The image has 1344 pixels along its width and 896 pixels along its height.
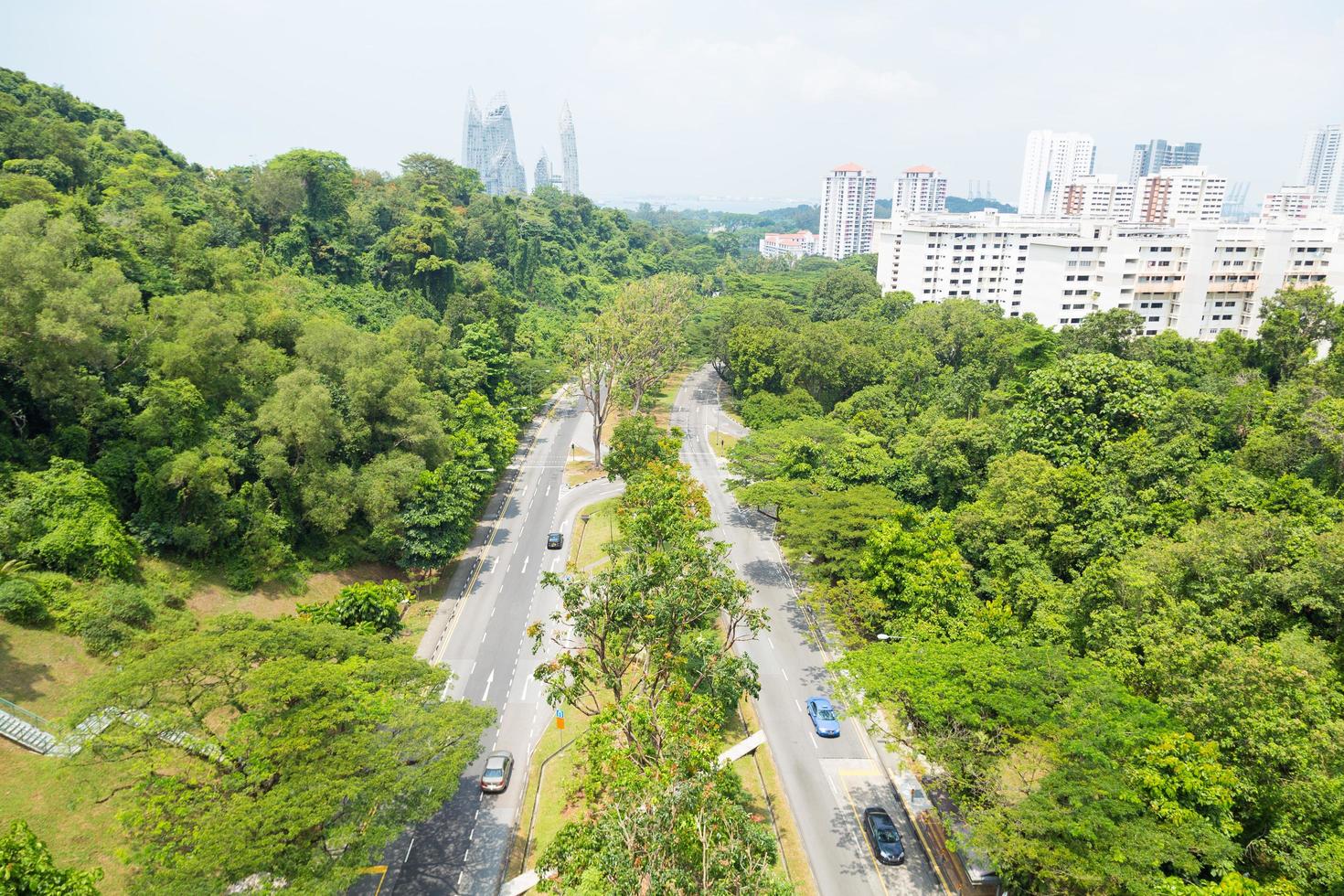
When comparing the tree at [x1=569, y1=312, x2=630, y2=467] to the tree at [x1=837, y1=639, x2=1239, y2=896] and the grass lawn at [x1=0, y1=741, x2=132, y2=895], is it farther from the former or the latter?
the grass lawn at [x1=0, y1=741, x2=132, y2=895]

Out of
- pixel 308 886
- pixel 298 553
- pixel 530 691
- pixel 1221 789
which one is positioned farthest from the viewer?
pixel 298 553

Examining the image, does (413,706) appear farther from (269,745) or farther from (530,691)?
(530,691)

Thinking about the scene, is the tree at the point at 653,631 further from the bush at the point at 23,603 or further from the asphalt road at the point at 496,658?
the bush at the point at 23,603

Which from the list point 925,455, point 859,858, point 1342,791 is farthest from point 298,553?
point 1342,791

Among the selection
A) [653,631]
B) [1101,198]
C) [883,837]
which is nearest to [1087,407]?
[883,837]

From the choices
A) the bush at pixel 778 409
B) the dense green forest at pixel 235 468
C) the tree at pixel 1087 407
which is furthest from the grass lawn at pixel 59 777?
the bush at pixel 778 409

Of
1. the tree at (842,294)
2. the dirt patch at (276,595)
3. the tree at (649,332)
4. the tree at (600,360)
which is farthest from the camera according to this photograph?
the tree at (842,294)

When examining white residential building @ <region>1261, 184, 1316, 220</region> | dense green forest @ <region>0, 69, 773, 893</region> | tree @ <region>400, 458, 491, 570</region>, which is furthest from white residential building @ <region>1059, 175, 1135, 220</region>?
tree @ <region>400, 458, 491, 570</region>
